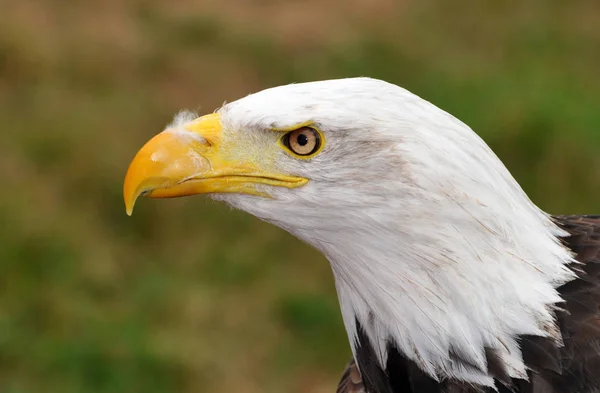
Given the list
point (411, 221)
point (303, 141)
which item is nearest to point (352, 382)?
point (411, 221)

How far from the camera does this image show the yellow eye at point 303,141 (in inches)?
92.4

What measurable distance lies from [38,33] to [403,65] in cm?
332

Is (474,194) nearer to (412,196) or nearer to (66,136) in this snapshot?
(412,196)

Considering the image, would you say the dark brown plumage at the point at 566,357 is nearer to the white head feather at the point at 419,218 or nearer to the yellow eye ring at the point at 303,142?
the white head feather at the point at 419,218

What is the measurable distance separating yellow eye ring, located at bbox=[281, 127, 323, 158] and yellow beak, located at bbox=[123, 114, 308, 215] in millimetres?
116

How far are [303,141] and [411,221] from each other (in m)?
0.38

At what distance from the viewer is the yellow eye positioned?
2.35 metres

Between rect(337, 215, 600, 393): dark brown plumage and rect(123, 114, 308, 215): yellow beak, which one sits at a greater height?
rect(123, 114, 308, 215): yellow beak

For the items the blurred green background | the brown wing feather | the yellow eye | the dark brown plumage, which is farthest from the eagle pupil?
the blurred green background

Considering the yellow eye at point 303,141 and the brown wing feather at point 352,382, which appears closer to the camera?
the yellow eye at point 303,141

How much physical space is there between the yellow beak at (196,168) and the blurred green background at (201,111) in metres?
3.05

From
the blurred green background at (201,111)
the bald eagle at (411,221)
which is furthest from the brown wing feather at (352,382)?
the blurred green background at (201,111)

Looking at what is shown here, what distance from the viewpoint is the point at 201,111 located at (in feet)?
23.5

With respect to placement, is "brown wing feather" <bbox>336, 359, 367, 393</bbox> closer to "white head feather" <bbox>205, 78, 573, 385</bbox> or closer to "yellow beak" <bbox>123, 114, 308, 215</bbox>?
"white head feather" <bbox>205, 78, 573, 385</bbox>
